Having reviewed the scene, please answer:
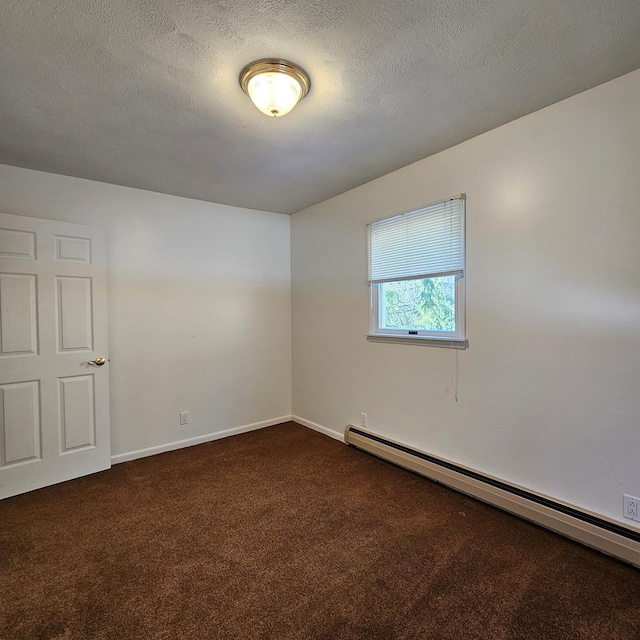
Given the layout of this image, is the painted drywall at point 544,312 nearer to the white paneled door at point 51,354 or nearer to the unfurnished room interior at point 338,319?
the unfurnished room interior at point 338,319

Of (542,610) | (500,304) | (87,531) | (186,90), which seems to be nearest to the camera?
(542,610)

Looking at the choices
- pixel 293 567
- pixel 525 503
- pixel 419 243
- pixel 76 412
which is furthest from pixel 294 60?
pixel 76 412

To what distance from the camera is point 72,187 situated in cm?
299

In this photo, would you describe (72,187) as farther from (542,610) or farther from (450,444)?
(542,610)

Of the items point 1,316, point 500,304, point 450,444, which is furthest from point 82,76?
point 450,444

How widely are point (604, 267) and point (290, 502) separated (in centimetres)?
242

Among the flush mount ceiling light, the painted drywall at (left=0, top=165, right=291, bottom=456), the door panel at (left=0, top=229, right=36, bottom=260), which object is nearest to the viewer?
the flush mount ceiling light

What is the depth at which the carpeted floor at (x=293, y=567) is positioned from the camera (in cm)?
149

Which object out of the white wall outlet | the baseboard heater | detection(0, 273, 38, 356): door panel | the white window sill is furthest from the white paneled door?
the white wall outlet

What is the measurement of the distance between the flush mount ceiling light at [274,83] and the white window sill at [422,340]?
188cm

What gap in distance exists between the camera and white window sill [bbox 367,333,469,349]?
2584 mm

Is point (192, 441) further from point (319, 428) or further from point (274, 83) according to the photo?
point (274, 83)

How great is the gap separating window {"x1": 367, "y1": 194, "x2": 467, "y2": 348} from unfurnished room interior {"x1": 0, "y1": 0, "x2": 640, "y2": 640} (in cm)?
2

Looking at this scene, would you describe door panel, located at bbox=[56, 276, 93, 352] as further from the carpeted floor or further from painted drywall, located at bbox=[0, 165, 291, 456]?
the carpeted floor
